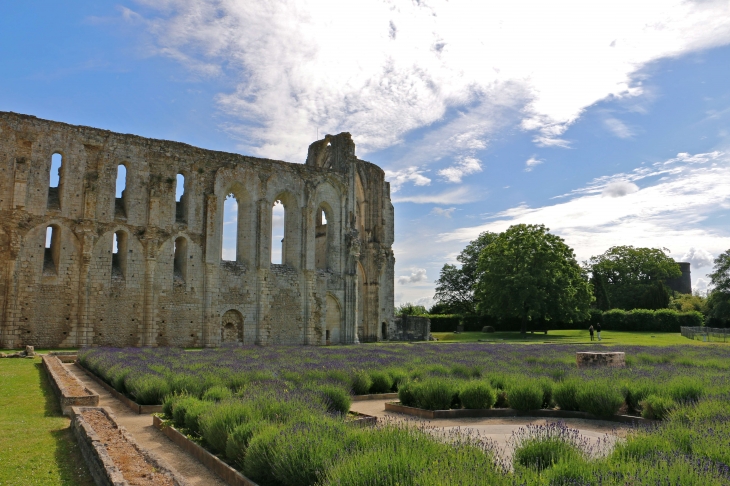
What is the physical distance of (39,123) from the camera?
28109 millimetres

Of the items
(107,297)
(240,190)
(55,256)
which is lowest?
(107,297)

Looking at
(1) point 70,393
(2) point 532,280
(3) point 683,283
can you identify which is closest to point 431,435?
(1) point 70,393

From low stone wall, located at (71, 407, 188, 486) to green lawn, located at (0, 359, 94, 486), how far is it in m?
0.15

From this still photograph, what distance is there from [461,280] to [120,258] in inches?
1781

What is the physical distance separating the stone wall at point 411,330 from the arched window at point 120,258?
20.8 metres

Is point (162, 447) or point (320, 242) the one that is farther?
point (320, 242)

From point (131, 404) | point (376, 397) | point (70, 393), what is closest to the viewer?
point (70, 393)

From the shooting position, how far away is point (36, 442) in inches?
307

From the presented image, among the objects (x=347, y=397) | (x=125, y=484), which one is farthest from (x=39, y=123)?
(x=125, y=484)

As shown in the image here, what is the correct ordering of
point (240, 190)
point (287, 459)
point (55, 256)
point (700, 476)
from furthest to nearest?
point (240, 190) → point (55, 256) → point (287, 459) → point (700, 476)

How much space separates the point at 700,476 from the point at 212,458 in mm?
5198

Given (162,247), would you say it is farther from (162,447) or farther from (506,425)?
(506,425)

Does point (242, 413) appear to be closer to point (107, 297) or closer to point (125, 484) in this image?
point (125, 484)

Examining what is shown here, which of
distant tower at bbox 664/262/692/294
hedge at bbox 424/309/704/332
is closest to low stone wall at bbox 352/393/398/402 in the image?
hedge at bbox 424/309/704/332
